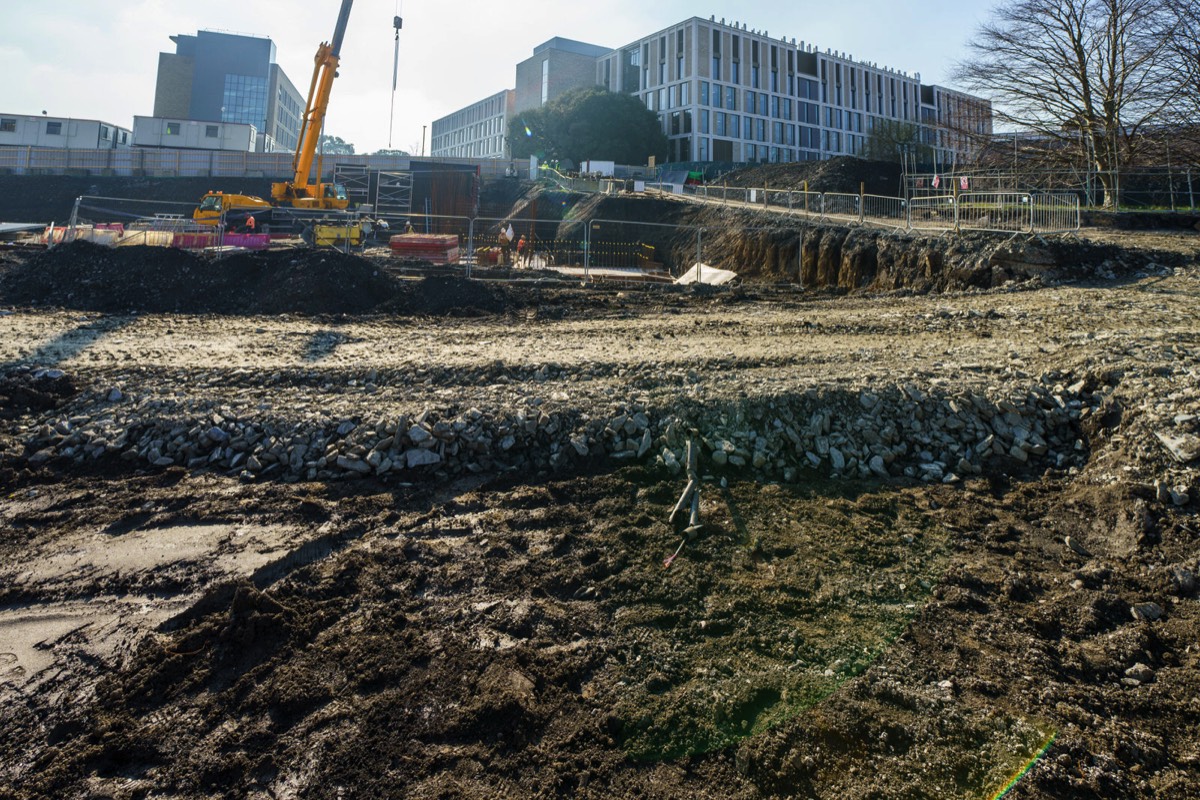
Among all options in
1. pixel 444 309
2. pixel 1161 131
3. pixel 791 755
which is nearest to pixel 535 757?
pixel 791 755

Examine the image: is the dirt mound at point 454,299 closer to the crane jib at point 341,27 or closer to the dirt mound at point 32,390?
the dirt mound at point 32,390

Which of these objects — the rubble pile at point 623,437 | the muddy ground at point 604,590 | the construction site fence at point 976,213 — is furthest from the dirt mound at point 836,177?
the rubble pile at point 623,437

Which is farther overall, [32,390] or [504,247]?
[504,247]

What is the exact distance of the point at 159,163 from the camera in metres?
48.2

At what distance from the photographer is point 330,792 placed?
2.98 m

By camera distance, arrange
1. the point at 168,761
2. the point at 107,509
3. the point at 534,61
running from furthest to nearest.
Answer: the point at 534,61 → the point at 107,509 → the point at 168,761

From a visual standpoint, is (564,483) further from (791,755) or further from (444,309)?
(444,309)

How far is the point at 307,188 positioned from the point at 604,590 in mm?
27142

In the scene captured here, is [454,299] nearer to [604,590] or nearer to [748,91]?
[604,590]

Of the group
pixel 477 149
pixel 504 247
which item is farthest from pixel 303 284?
pixel 477 149

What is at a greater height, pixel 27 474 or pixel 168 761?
pixel 27 474

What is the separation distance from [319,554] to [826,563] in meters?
3.96

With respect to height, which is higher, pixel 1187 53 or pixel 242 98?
pixel 242 98

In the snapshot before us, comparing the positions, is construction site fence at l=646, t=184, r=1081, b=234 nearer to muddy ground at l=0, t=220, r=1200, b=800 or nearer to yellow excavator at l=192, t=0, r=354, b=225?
muddy ground at l=0, t=220, r=1200, b=800
